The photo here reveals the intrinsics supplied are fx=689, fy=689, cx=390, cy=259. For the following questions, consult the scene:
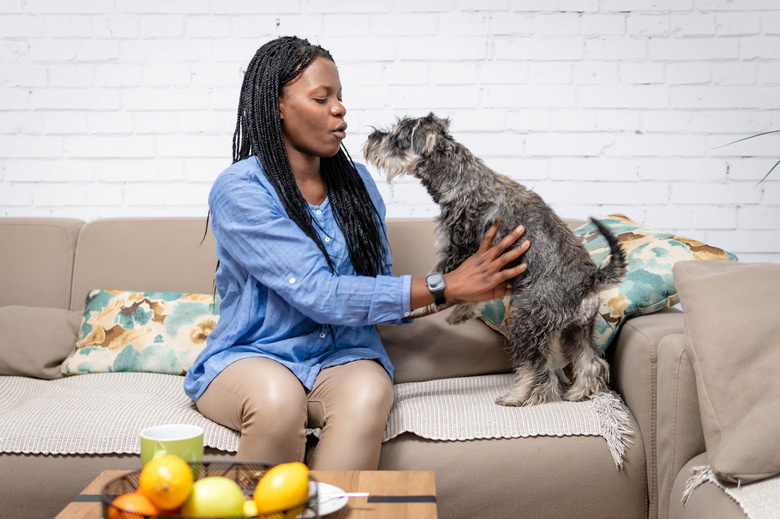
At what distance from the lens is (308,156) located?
196 centimetres

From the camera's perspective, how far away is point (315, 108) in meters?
1.85

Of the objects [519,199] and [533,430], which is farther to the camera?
[519,199]

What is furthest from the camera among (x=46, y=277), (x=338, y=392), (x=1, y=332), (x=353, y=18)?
(x=353, y=18)

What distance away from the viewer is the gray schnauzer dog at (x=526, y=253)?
186cm

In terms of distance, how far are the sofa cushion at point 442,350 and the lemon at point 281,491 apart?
1276 millimetres

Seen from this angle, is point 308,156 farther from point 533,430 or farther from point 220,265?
point 533,430

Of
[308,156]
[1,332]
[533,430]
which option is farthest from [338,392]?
[1,332]

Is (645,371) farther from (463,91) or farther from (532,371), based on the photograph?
(463,91)

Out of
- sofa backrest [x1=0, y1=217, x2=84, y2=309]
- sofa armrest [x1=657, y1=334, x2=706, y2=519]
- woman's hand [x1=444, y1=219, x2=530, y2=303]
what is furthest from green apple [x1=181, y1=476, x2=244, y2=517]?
sofa backrest [x1=0, y1=217, x2=84, y2=309]

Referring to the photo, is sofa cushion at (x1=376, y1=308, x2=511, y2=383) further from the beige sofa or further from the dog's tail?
the dog's tail

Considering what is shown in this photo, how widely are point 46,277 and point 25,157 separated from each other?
2.06ft

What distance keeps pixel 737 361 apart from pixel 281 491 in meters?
1.00

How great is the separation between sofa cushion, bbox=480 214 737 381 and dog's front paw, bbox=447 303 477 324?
0.23 feet

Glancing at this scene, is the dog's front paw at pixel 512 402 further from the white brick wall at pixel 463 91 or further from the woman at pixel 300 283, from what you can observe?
the white brick wall at pixel 463 91
